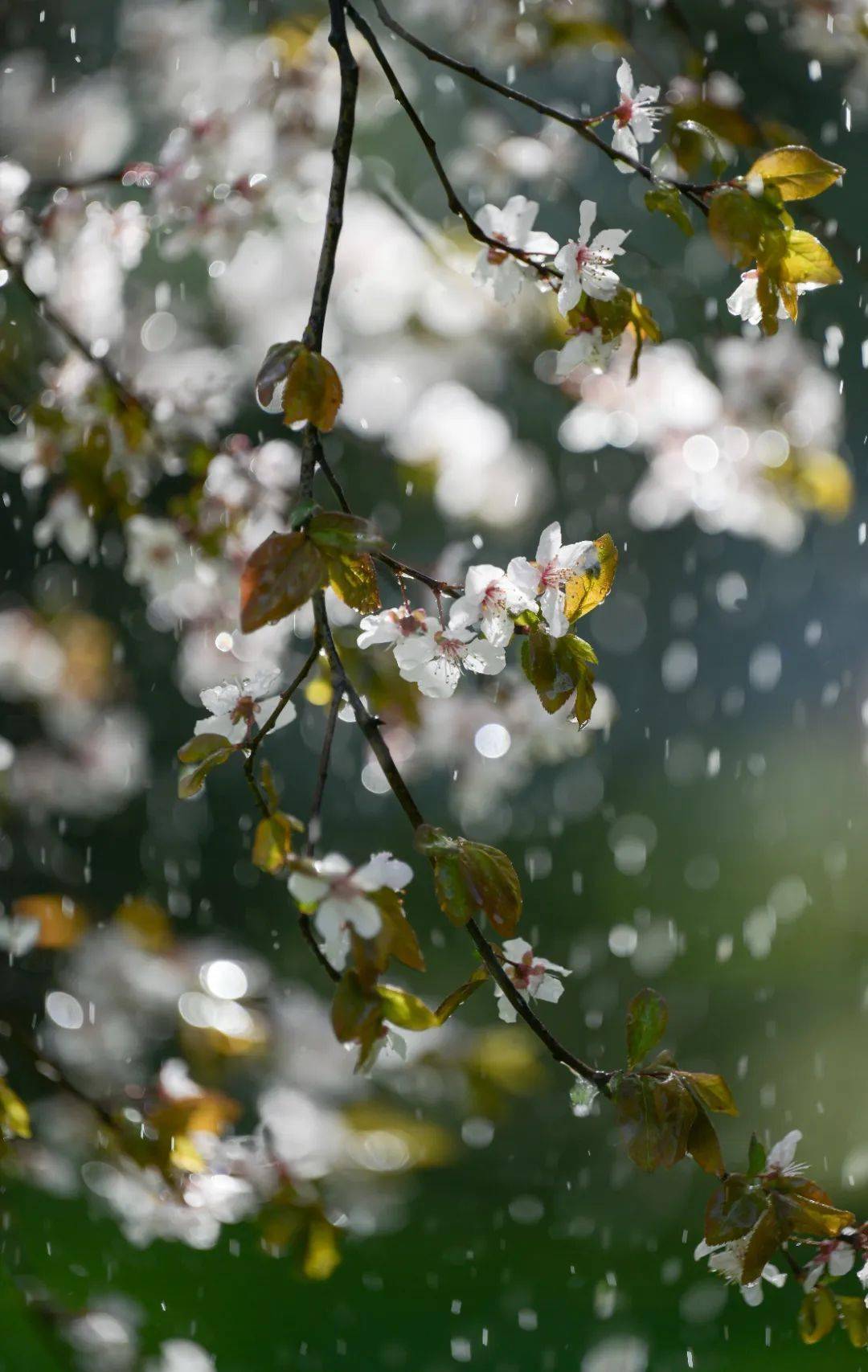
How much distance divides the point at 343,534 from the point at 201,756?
0.34 ft

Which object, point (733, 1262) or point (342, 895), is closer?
point (342, 895)

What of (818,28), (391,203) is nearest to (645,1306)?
(391,203)

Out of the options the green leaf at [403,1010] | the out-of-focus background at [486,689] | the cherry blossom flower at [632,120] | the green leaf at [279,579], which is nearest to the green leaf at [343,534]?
the green leaf at [279,579]

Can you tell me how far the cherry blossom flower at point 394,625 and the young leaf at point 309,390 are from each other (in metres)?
0.07

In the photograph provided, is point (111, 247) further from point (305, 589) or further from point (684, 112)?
point (305, 589)

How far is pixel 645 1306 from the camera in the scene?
1569 millimetres

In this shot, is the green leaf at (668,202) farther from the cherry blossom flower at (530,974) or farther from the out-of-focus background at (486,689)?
the out-of-focus background at (486,689)

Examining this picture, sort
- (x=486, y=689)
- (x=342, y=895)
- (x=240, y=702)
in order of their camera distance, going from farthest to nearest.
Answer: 1. (x=486, y=689)
2. (x=240, y=702)
3. (x=342, y=895)

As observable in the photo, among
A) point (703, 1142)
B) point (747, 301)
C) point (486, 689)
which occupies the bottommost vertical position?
point (486, 689)

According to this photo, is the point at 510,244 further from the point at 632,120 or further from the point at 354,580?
the point at 354,580

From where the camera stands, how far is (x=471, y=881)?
347 millimetres

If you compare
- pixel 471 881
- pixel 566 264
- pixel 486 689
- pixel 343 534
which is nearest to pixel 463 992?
pixel 471 881

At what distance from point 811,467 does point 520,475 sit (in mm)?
1133

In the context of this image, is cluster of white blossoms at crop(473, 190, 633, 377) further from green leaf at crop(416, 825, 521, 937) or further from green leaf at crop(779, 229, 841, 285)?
green leaf at crop(416, 825, 521, 937)
